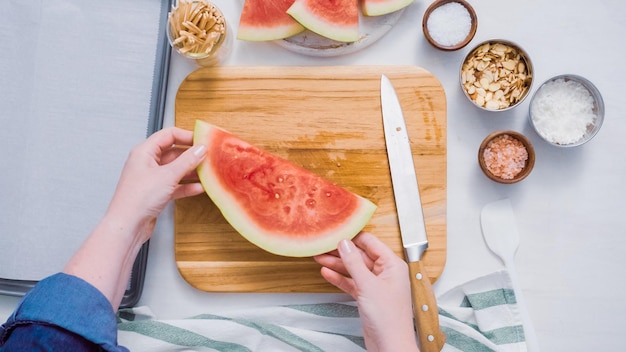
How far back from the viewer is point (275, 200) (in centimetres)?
115

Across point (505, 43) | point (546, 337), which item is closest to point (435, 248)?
point (546, 337)

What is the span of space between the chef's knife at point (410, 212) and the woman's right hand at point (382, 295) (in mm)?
50

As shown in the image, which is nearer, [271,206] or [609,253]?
[271,206]

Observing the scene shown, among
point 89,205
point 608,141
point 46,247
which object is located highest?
point 608,141

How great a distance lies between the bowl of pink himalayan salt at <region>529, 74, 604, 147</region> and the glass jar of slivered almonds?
737 mm

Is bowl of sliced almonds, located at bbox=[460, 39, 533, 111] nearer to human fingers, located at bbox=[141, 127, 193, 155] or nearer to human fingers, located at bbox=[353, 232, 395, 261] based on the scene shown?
human fingers, located at bbox=[353, 232, 395, 261]

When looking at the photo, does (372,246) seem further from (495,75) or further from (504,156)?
(495,75)

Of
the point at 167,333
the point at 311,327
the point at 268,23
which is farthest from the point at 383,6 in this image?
the point at 167,333

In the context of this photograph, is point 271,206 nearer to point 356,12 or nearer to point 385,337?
point 385,337

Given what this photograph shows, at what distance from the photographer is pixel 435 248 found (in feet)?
3.91

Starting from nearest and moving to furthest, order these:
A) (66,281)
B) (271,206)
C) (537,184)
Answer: (66,281) → (271,206) → (537,184)

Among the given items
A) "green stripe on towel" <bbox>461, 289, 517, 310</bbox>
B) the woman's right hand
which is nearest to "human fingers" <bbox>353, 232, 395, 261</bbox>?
the woman's right hand

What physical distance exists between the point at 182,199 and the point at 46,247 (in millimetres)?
342

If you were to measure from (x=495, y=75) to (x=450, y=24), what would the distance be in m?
0.16
